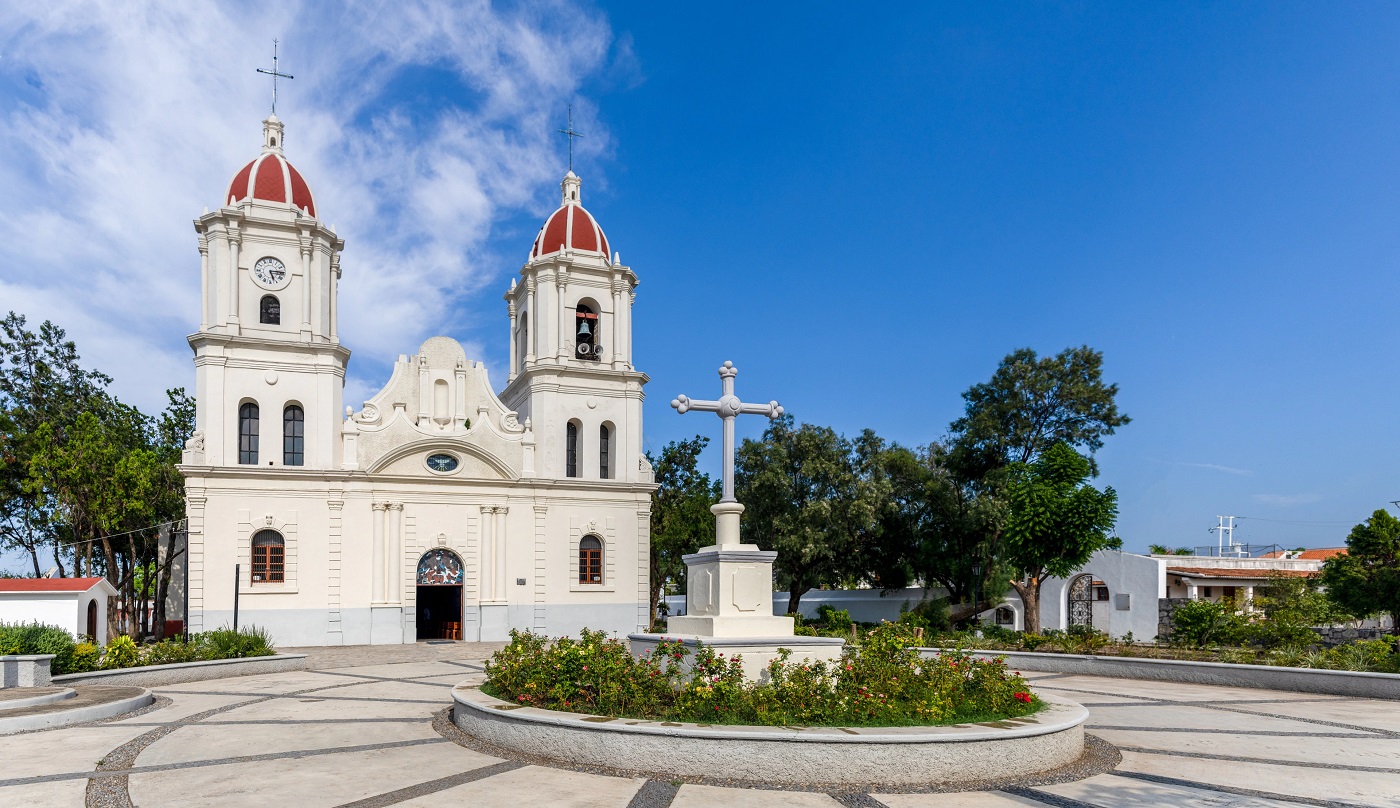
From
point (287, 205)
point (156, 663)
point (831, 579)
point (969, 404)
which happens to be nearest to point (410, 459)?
point (287, 205)

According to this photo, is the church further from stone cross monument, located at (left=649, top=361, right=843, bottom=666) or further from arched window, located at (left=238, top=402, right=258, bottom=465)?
stone cross monument, located at (left=649, top=361, right=843, bottom=666)

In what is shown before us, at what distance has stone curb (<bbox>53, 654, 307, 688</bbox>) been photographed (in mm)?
17984

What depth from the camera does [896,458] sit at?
38656 millimetres

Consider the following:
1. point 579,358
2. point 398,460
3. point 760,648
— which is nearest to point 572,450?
point 579,358

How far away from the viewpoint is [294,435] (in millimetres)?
32938

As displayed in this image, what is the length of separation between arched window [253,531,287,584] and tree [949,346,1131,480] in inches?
A: 1020

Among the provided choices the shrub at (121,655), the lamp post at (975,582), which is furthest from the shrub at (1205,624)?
the shrub at (121,655)

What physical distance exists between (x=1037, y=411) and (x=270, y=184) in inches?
1221

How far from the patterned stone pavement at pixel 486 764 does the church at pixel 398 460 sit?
15.4 m

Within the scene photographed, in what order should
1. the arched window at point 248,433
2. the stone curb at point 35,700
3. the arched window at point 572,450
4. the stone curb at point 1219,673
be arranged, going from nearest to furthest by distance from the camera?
the stone curb at point 35,700
the stone curb at point 1219,673
the arched window at point 248,433
the arched window at point 572,450

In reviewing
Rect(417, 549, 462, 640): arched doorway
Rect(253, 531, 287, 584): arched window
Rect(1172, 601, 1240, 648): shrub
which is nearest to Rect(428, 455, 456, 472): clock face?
Rect(417, 549, 462, 640): arched doorway

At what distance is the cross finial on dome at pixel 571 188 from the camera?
38781 mm

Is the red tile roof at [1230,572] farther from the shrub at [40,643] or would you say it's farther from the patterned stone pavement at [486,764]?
the shrub at [40,643]

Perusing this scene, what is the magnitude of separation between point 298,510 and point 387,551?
3.17 m
